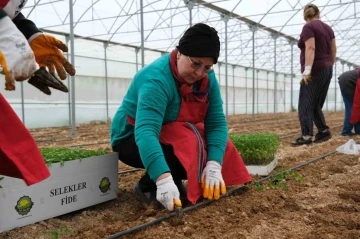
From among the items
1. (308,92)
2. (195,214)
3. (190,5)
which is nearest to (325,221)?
A: (195,214)

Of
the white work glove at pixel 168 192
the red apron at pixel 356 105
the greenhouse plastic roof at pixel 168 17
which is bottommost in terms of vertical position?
the white work glove at pixel 168 192

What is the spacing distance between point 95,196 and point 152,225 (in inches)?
18.5

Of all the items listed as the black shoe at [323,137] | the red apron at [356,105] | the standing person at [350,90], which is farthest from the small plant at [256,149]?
the standing person at [350,90]

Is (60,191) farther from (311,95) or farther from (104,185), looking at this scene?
(311,95)

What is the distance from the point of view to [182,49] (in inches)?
76.9

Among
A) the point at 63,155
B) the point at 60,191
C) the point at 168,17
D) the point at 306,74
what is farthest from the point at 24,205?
the point at 168,17

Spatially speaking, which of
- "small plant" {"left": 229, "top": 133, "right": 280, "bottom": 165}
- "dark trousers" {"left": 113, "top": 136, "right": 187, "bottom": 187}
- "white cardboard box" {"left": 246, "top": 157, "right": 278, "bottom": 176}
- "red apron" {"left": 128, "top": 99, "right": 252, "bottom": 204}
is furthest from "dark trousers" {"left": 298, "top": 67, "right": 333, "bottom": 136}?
"dark trousers" {"left": 113, "top": 136, "right": 187, "bottom": 187}

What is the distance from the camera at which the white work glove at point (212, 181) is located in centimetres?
199

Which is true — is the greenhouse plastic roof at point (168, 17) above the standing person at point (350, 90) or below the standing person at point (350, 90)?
above

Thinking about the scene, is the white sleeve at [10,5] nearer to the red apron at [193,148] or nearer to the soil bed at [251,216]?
the soil bed at [251,216]

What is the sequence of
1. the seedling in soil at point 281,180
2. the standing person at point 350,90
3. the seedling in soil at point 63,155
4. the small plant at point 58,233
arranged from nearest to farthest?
1. the small plant at point 58,233
2. the seedling in soil at point 63,155
3. the seedling in soil at point 281,180
4. the standing person at point 350,90

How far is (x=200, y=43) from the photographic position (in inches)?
74.2

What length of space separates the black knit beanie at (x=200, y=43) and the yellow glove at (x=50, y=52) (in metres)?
→ 0.65

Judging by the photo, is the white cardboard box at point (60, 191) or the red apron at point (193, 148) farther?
the red apron at point (193, 148)
